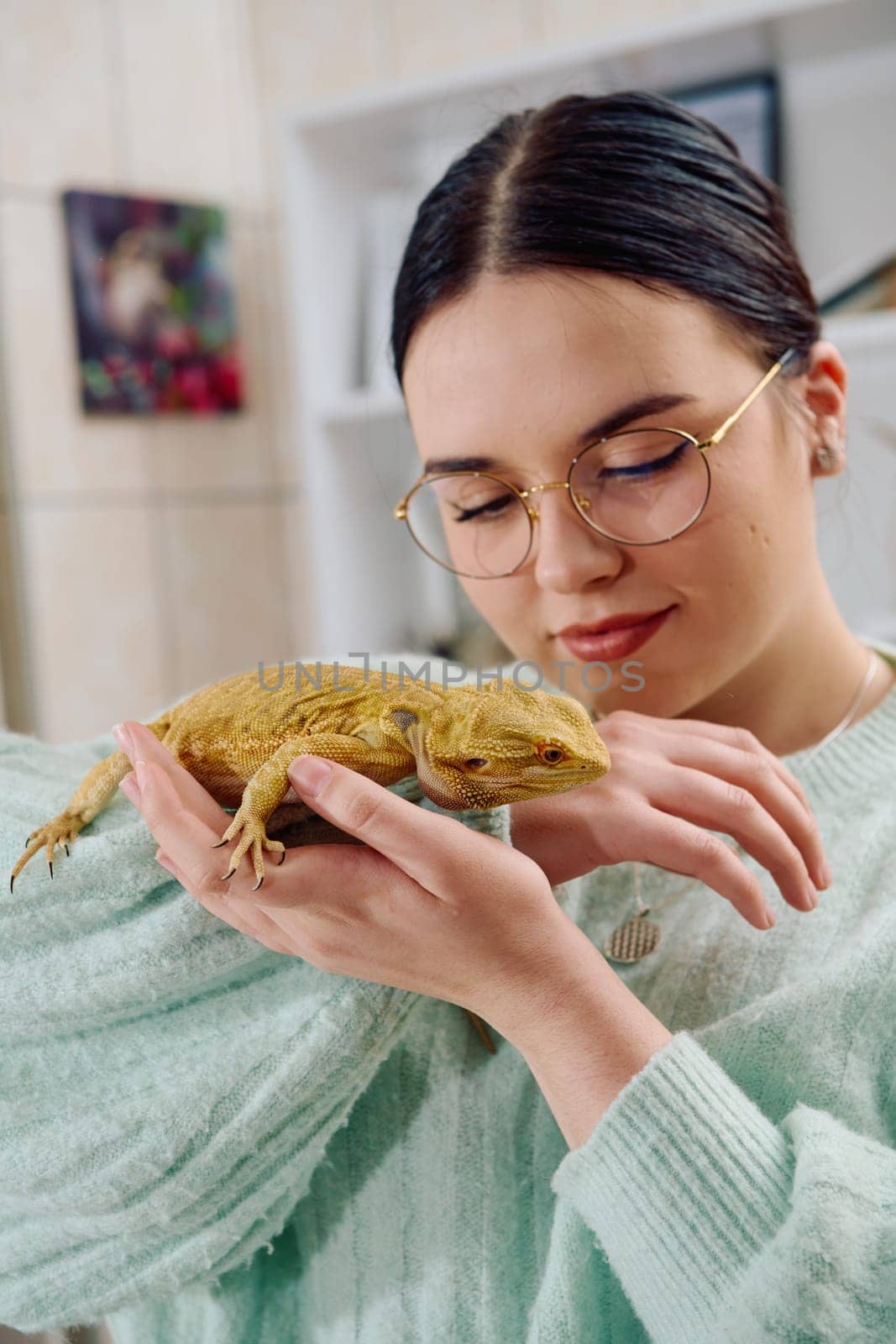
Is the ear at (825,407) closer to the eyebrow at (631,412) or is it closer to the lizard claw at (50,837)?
the eyebrow at (631,412)

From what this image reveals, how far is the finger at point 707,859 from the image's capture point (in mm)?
691

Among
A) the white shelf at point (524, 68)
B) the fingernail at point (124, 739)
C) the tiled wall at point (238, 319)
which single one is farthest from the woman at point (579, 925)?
the tiled wall at point (238, 319)

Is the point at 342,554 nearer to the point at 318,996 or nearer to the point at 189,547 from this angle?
the point at 189,547

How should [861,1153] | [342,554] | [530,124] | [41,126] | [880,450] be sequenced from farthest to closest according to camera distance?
[342,554] → [41,126] → [880,450] → [530,124] → [861,1153]

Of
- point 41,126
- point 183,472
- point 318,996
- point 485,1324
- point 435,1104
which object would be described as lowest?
point 485,1324

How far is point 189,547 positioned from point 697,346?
1790mm

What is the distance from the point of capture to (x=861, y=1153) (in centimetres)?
65

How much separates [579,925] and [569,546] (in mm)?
295

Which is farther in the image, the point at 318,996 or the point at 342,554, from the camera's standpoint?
the point at 342,554

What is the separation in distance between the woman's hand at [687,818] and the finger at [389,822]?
0.09 m

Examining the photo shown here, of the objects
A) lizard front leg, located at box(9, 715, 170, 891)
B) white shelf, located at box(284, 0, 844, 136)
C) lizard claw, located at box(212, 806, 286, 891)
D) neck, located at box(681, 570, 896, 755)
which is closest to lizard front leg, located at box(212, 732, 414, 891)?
lizard claw, located at box(212, 806, 286, 891)

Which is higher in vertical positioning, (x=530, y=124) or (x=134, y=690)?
(x=530, y=124)

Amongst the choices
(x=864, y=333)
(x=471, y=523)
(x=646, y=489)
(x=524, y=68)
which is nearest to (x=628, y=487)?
(x=646, y=489)

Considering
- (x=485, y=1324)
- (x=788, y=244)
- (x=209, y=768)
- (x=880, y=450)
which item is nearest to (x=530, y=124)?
Answer: (x=788, y=244)
